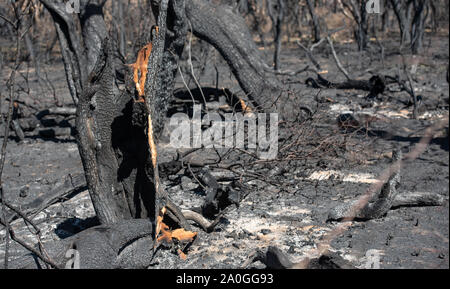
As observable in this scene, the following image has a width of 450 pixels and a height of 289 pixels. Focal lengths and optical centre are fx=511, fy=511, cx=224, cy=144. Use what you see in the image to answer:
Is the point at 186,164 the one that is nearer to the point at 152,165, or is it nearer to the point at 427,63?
the point at 152,165

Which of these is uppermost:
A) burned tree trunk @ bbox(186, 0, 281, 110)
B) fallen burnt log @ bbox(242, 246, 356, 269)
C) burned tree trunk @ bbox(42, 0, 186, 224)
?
burned tree trunk @ bbox(186, 0, 281, 110)

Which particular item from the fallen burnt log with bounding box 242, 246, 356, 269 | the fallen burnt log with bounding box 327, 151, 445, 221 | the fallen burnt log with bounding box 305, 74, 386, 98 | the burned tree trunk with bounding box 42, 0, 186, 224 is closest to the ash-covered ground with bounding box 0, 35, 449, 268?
the fallen burnt log with bounding box 327, 151, 445, 221

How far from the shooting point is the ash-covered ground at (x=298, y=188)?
4.17 meters

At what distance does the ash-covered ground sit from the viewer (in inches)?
164

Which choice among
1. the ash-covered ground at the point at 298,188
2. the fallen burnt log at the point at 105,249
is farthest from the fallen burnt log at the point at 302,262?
the fallen burnt log at the point at 105,249

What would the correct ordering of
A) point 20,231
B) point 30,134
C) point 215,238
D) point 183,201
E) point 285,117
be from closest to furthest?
point 215,238, point 20,231, point 183,201, point 285,117, point 30,134

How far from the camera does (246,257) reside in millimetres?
4059

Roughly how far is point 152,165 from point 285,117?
410 cm

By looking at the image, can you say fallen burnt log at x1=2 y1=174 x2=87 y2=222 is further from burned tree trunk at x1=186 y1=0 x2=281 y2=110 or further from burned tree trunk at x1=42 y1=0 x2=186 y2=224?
burned tree trunk at x1=186 y1=0 x2=281 y2=110

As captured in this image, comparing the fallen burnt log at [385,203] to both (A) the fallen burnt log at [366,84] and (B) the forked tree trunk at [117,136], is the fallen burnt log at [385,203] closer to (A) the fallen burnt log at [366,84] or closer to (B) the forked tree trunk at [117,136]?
(B) the forked tree trunk at [117,136]

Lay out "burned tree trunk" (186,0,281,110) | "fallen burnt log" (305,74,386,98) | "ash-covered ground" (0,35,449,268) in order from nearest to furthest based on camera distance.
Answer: "ash-covered ground" (0,35,449,268) < "burned tree trunk" (186,0,281,110) < "fallen burnt log" (305,74,386,98)

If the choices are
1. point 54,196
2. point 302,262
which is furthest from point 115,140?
point 302,262

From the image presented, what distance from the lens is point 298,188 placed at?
566cm
